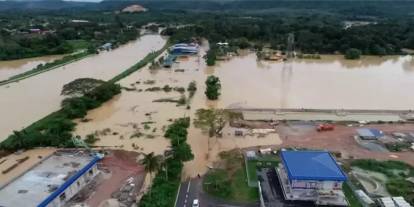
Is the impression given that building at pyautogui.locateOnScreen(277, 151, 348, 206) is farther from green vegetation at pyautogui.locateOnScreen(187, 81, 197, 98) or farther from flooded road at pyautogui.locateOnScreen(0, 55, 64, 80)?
flooded road at pyautogui.locateOnScreen(0, 55, 64, 80)

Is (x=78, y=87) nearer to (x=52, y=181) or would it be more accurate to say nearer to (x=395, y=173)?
(x=52, y=181)

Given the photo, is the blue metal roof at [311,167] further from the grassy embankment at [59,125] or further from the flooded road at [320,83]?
the grassy embankment at [59,125]

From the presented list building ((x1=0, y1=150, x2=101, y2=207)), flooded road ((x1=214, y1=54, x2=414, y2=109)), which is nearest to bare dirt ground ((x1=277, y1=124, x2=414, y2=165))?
flooded road ((x1=214, y1=54, x2=414, y2=109))

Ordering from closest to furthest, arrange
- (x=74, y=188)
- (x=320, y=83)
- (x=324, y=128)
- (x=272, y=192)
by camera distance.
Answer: (x=74, y=188) → (x=272, y=192) → (x=324, y=128) → (x=320, y=83)

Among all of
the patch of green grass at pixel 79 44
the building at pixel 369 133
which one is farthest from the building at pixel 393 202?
the patch of green grass at pixel 79 44

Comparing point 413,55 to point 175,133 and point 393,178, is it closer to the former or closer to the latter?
point 393,178

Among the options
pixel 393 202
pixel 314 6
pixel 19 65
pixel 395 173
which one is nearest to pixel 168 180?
pixel 393 202

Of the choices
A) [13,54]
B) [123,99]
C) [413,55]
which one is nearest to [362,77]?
[413,55]
